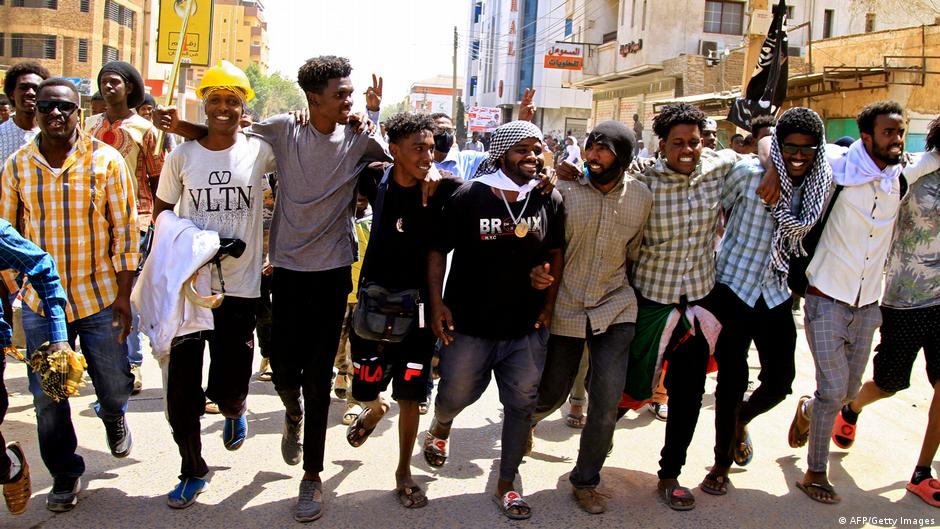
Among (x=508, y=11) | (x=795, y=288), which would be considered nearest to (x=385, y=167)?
(x=795, y=288)

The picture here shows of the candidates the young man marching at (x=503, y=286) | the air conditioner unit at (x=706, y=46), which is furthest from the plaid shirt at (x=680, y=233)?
the air conditioner unit at (x=706, y=46)

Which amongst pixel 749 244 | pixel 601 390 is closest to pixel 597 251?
pixel 601 390

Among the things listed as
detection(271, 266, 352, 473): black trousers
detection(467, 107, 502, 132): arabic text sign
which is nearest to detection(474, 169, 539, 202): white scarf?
detection(271, 266, 352, 473): black trousers

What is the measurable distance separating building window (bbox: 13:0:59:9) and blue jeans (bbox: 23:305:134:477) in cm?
4478

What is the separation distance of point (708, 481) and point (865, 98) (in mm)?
16520

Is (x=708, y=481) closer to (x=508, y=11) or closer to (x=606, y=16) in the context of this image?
(x=606, y=16)

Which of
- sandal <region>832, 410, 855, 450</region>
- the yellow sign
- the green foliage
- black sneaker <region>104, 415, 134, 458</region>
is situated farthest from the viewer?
the green foliage

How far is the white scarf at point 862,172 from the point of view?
4.49 meters

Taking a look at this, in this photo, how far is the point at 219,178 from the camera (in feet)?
13.9

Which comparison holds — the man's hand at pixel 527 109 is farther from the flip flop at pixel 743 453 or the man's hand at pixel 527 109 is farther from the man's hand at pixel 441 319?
the flip flop at pixel 743 453

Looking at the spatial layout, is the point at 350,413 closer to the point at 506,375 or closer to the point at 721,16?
the point at 506,375

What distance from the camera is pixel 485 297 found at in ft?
13.8

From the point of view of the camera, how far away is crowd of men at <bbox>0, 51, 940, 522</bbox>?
13.7ft

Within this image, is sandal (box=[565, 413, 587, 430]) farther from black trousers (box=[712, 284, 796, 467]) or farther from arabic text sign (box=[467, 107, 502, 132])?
arabic text sign (box=[467, 107, 502, 132])
